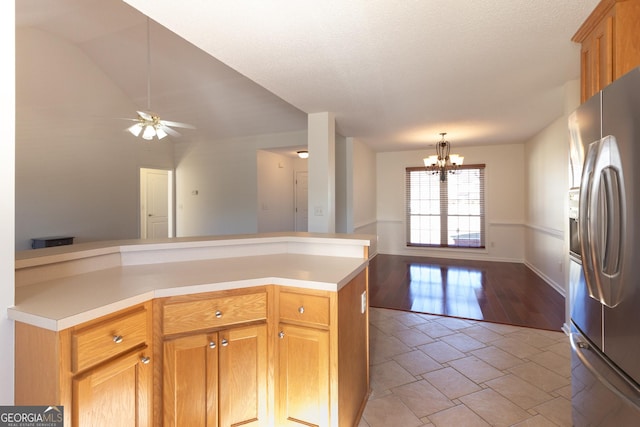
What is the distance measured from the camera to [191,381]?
1435 mm

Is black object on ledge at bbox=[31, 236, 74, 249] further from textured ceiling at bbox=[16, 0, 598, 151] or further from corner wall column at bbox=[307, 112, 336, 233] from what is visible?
corner wall column at bbox=[307, 112, 336, 233]

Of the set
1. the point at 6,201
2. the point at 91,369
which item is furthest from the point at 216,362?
the point at 6,201

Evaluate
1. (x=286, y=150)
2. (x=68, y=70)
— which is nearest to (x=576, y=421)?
(x=286, y=150)

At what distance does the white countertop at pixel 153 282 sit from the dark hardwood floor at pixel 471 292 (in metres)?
2.29

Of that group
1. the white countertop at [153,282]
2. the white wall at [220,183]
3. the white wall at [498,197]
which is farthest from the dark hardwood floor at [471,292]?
the white wall at [220,183]

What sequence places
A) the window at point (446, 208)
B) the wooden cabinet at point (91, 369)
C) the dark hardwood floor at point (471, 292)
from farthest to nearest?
1. the window at point (446, 208)
2. the dark hardwood floor at point (471, 292)
3. the wooden cabinet at point (91, 369)

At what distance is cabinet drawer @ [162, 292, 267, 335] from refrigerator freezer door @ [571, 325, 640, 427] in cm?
153

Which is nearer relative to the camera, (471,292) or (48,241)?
(471,292)

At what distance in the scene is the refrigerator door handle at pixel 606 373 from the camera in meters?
1.17

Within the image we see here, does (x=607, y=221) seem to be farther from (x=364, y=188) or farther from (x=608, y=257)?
(x=364, y=188)

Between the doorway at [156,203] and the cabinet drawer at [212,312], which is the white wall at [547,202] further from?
the doorway at [156,203]

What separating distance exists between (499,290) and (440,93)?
2.99m

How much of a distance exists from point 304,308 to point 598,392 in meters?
1.37

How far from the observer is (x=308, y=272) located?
170cm
